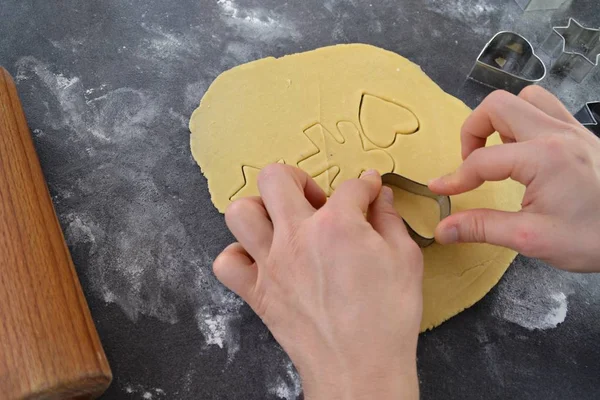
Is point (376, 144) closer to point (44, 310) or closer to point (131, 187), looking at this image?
point (131, 187)

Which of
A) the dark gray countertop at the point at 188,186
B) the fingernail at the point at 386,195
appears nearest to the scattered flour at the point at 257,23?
the dark gray countertop at the point at 188,186

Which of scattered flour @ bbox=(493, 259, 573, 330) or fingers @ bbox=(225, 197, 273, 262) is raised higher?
fingers @ bbox=(225, 197, 273, 262)

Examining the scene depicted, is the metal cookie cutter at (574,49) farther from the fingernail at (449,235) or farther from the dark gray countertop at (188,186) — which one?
the fingernail at (449,235)

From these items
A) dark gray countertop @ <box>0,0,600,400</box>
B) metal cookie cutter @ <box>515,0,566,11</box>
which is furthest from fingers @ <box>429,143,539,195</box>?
metal cookie cutter @ <box>515,0,566,11</box>

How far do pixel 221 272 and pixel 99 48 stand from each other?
87 cm

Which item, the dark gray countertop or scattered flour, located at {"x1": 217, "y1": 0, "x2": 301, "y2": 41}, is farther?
scattered flour, located at {"x1": 217, "y1": 0, "x2": 301, "y2": 41}

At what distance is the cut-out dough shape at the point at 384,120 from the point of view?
1.26 m

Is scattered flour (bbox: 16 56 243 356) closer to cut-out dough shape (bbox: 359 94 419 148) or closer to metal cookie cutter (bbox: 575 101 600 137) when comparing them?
cut-out dough shape (bbox: 359 94 419 148)

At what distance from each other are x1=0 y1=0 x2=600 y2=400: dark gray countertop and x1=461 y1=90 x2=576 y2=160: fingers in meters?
0.37

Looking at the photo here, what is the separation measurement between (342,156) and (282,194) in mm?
403

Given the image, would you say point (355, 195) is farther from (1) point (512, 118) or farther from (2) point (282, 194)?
(1) point (512, 118)

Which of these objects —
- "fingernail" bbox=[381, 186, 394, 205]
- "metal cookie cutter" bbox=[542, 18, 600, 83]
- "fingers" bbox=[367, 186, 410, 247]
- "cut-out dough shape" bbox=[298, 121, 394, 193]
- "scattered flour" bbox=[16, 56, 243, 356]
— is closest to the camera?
"fingers" bbox=[367, 186, 410, 247]

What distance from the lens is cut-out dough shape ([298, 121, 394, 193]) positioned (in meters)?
1.20

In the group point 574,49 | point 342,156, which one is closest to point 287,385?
point 342,156
